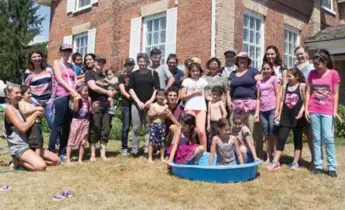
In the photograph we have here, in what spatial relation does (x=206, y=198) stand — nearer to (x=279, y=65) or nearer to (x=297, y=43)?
(x=279, y=65)

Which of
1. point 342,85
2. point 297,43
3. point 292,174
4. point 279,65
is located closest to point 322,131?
point 292,174

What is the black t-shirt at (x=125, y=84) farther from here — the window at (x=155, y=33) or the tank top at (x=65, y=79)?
the window at (x=155, y=33)

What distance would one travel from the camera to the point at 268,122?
6066mm

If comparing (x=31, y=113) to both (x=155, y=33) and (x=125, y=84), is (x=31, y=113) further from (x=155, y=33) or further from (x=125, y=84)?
(x=155, y=33)

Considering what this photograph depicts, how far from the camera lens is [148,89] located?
21.5 ft

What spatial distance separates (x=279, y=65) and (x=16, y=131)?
4290mm

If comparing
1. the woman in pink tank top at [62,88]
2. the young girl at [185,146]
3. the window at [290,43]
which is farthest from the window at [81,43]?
the young girl at [185,146]

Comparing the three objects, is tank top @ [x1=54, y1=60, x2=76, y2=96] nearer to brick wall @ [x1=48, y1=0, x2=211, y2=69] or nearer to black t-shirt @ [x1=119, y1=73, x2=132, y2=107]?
black t-shirt @ [x1=119, y1=73, x2=132, y2=107]

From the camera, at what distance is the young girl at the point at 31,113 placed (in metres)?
5.78

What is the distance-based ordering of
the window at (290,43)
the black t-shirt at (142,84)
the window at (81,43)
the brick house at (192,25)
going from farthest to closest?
the window at (81,43), the window at (290,43), the brick house at (192,25), the black t-shirt at (142,84)

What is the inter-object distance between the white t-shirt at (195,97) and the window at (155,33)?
4753 mm

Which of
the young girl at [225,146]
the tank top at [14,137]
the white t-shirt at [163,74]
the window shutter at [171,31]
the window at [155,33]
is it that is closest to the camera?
the young girl at [225,146]

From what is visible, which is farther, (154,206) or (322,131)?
(322,131)

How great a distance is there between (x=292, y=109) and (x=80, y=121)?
337cm
